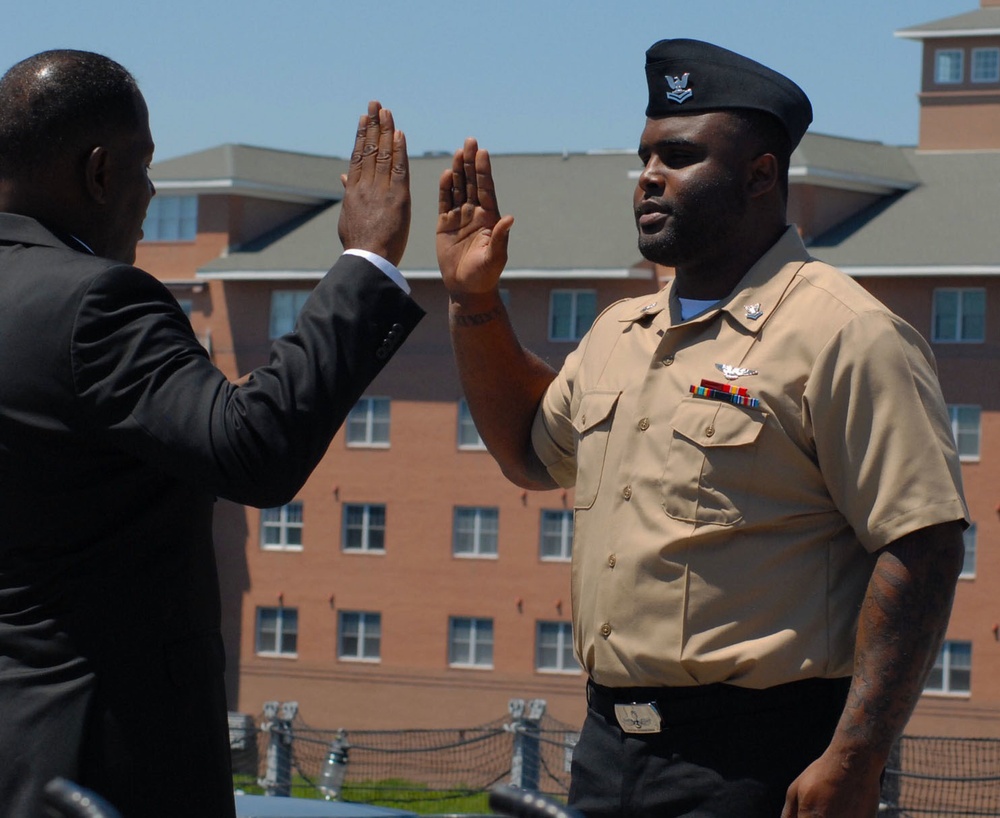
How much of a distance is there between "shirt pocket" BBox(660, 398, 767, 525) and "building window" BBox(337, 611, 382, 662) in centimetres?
4123

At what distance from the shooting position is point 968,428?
1496 inches

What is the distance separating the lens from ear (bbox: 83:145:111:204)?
2.60 m

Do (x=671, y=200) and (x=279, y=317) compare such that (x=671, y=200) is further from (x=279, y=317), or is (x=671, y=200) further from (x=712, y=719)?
(x=279, y=317)

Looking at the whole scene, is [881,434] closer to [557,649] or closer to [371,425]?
[557,649]

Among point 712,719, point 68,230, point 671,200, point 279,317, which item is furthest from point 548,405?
point 279,317

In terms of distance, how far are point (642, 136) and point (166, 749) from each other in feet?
5.77

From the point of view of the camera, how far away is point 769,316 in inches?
129

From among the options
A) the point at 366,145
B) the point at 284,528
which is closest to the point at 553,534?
the point at 284,528

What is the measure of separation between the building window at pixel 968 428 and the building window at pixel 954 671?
4.44 meters

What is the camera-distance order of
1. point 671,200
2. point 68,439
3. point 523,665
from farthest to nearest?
point 523,665
point 671,200
point 68,439

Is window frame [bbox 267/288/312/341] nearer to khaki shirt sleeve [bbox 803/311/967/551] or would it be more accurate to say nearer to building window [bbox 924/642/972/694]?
building window [bbox 924/642/972/694]

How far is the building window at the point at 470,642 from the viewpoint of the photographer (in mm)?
42750

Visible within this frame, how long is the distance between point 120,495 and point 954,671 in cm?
3823

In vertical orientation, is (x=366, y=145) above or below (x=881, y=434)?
above
